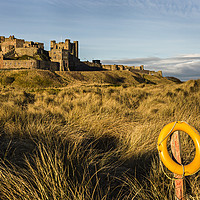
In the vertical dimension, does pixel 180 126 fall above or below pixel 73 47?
below

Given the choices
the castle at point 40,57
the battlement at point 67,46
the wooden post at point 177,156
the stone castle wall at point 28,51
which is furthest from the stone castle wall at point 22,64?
the wooden post at point 177,156

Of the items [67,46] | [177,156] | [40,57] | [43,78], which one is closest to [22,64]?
[40,57]

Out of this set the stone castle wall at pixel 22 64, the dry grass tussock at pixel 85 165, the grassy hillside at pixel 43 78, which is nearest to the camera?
the dry grass tussock at pixel 85 165

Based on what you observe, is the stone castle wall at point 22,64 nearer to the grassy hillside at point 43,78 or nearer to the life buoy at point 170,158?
the grassy hillside at point 43,78

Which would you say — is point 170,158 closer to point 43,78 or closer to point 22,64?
point 43,78

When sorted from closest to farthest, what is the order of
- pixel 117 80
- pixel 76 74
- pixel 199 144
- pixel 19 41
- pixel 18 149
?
pixel 199 144 < pixel 18 149 < pixel 76 74 < pixel 117 80 < pixel 19 41

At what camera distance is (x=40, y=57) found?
6625 centimetres

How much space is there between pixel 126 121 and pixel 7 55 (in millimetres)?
72359

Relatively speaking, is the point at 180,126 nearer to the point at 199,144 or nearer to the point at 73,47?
the point at 199,144

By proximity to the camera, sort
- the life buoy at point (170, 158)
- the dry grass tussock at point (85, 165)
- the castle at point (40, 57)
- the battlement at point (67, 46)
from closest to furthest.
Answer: the life buoy at point (170, 158), the dry grass tussock at point (85, 165), the castle at point (40, 57), the battlement at point (67, 46)

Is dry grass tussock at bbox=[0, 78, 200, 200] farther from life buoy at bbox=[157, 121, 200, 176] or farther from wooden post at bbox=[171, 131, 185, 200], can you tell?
life buoy at bbox=[157, 121, 200, 176]

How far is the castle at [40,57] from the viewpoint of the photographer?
195ft

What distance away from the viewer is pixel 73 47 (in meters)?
78.6

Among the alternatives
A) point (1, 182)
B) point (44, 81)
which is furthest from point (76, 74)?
point (1, 182)
